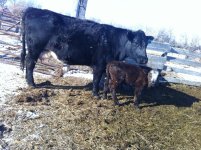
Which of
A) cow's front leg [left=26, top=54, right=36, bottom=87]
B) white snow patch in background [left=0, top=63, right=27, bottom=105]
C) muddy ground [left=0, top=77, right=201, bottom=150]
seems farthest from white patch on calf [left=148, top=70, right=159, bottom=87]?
white snow patch in background [left=0, top=63, right=27, bottom=105]

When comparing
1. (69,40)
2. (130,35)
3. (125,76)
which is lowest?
(125,76)

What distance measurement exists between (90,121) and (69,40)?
2.69m

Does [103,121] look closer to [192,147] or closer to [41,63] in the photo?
[192,147]

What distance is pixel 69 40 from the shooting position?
7617 millimetres

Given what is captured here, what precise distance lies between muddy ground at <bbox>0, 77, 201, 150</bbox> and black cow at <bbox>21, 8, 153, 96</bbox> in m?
0.77

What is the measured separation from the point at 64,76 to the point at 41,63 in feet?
4.40

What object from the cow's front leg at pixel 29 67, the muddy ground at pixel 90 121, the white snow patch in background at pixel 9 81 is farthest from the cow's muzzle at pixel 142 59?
the white snow patch in background at pixel 9 81

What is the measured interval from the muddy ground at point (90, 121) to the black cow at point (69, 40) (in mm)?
765

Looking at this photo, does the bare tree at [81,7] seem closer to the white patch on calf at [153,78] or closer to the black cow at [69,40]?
the white patch on calf at [153,78]

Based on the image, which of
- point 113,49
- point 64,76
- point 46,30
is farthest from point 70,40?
point 64,76

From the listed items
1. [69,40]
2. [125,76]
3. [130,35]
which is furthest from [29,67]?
[130,35]

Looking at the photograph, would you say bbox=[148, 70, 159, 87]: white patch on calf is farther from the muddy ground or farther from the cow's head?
the cow's head

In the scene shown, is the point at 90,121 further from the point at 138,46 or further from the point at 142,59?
the point at 138,46

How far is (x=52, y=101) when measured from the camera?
6.61 meters
